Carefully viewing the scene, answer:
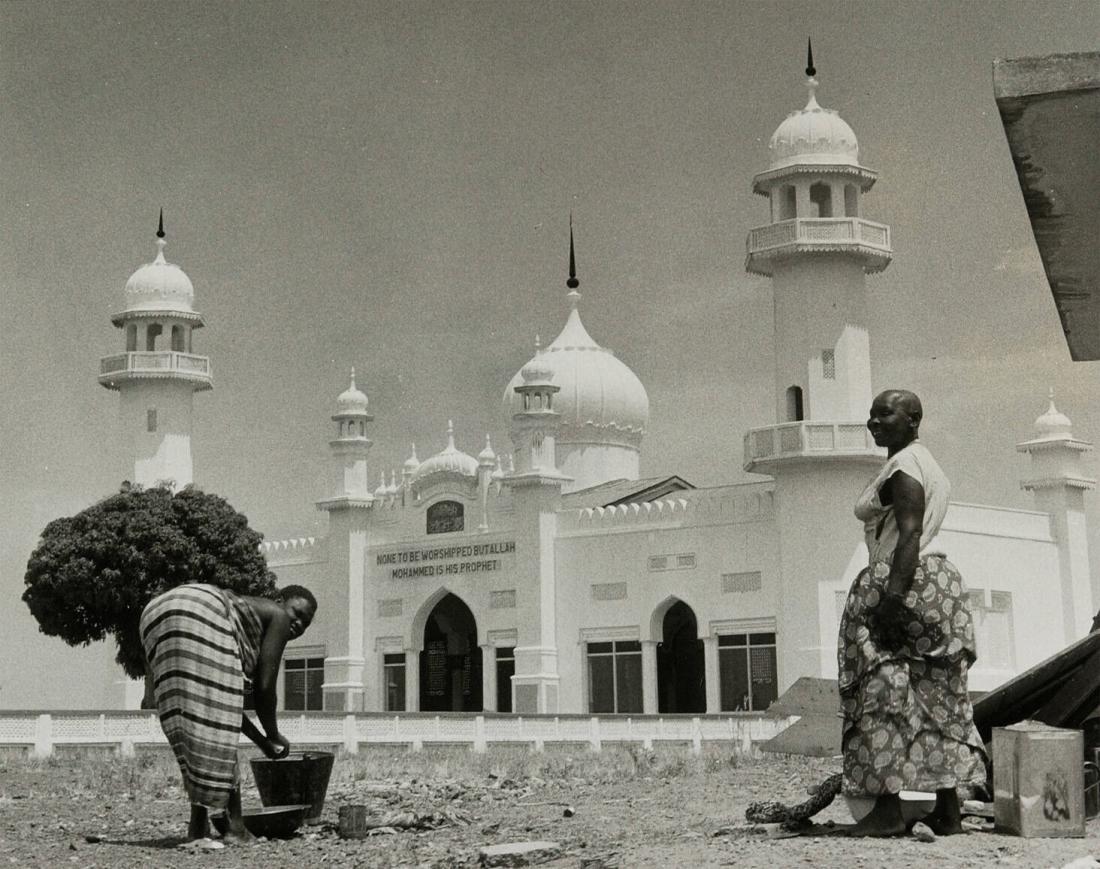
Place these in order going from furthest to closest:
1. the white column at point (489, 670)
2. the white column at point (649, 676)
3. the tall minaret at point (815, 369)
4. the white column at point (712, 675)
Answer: the white column at point (489, 670), the white column at point (649, 676), the white column at point (712, 675), the tall minaret at point (815, 369)

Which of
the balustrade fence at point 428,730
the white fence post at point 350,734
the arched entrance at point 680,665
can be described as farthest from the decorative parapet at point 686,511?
the white fence post at point 350,734

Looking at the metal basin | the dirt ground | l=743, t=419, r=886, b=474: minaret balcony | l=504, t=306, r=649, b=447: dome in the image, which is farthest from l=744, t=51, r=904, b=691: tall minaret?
the metal basin

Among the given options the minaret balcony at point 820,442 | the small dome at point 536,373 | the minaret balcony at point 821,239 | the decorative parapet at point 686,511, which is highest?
the minaret balcony at point 821,239

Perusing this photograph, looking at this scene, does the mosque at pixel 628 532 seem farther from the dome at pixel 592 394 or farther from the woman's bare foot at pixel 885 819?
the woman's bare foot at pixel 885 819

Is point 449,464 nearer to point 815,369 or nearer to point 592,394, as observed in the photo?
point 592,394

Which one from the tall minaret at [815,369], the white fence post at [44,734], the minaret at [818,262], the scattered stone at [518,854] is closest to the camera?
the scattered stone at [518,854]

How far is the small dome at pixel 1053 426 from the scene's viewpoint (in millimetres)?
41812

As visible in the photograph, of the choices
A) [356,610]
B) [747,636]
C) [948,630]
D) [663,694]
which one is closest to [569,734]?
[747,636]

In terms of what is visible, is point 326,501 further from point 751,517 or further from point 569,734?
point 569,734

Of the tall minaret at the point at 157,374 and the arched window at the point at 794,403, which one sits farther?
the tall minaret at the point at 157,374

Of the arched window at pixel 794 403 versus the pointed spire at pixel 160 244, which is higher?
the pointed spire at pixel 160 244

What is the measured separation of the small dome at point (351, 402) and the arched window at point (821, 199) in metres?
13.4

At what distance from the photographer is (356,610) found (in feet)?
140

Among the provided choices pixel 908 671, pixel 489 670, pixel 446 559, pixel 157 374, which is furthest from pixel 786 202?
pixel 908 671
